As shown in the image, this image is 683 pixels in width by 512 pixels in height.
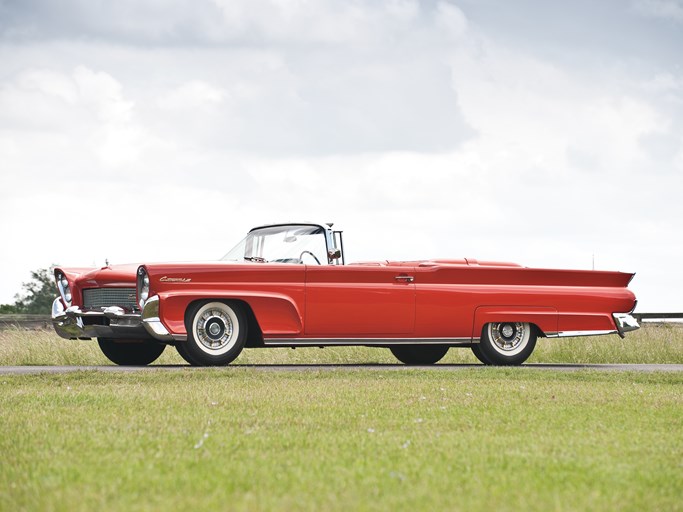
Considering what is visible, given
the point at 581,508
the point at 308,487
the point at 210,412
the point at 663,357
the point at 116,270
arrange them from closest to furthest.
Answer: the point at 581,508 → the point at 308,487 → the point at 210,412 → the point at 116,270 → the point at 663,357

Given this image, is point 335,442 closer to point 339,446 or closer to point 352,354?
point 339,446

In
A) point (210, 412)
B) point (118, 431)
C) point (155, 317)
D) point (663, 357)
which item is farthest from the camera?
point (663, 357)

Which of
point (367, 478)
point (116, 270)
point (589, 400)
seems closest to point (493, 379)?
point (589, 400)

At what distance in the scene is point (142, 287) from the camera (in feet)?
39.9

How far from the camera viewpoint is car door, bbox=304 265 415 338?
12.5 m

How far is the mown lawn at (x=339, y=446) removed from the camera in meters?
4.67

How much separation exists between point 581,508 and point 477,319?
894 centimetres

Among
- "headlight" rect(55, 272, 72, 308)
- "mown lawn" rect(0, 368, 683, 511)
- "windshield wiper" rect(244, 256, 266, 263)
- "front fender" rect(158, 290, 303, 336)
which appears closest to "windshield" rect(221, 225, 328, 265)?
"windshield wiper" rect(244, 256, 266, 263)

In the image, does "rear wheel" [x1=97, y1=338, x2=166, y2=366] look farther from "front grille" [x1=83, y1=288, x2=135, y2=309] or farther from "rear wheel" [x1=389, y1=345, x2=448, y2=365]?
"rear wheel" [x1=389, y1=345, x2=448, y2=365]

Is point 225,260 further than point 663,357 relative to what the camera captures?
No

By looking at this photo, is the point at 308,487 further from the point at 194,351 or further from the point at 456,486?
the point at 194,351

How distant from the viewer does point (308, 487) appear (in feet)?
15.9

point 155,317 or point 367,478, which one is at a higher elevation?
point 155,317

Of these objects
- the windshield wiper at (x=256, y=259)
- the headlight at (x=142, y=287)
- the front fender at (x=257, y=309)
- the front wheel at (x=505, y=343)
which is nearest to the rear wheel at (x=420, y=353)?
the front wheel at (x=505, y=343)
